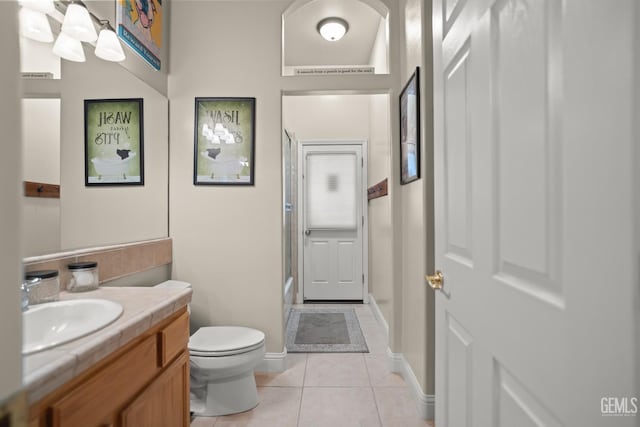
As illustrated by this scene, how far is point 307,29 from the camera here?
3305 millimetres

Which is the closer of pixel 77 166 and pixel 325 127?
pixel 77 166

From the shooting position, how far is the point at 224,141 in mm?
2363

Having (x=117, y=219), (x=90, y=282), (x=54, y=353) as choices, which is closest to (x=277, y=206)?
(x=117, y=219)

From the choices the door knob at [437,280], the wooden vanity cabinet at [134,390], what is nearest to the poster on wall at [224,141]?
the wooden vanity cabinet at [134,390]

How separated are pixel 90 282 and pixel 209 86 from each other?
1628mm

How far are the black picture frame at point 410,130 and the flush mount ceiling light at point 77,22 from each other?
1727mm

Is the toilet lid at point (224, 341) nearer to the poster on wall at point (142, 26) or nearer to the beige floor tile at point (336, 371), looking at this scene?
the beige floor tile at point (336, 371)

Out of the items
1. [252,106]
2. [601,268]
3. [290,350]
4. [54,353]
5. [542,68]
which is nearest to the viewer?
[601,268]

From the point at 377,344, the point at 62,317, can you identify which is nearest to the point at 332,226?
the point at 377,344

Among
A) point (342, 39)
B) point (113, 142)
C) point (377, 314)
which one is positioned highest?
point (342, 39)

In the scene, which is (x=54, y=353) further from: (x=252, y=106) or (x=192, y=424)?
(x=252, y=106)

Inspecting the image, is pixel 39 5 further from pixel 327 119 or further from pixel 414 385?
pixel 327 119

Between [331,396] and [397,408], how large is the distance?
0.42 metres

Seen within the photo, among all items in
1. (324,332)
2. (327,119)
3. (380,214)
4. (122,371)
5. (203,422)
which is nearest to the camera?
(122,371)
